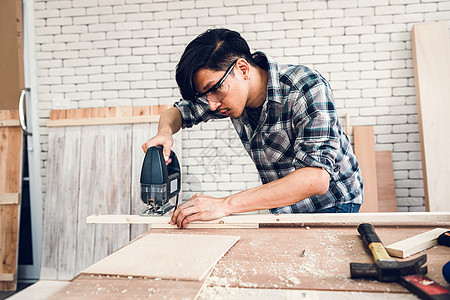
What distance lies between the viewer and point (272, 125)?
176 centimetres

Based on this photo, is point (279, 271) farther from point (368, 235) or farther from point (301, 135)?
point (301, 135)

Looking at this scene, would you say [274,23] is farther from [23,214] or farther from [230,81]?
[23,214]

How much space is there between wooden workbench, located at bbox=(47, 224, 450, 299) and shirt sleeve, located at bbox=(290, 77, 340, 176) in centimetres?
32

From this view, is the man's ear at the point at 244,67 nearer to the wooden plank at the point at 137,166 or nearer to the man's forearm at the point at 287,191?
the man's forearm at the point at 287,191

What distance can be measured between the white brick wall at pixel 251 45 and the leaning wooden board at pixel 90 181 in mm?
261

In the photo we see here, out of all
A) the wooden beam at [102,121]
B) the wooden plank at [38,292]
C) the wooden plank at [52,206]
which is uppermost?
the wooden beam at [102,121]

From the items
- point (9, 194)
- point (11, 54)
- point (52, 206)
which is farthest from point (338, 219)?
point (11, 54)

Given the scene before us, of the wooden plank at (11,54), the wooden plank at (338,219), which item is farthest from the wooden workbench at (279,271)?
the wooden plank at (11,54)

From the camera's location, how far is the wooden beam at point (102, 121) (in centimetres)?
334

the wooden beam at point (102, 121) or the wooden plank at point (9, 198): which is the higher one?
the wooden beam at point (102, 121)

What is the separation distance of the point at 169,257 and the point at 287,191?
0.62 meters

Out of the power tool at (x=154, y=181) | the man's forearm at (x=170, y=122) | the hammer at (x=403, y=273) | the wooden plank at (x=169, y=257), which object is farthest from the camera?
the man's forearm at (x=170, y=122)

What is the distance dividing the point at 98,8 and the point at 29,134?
1519 millimetres

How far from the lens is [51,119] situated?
350cm
